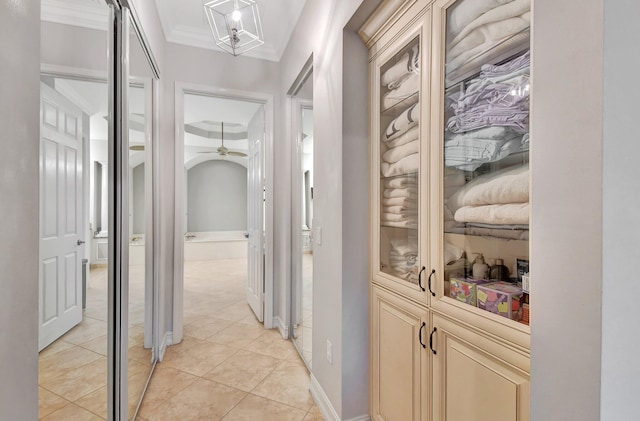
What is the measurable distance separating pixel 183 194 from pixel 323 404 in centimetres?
200

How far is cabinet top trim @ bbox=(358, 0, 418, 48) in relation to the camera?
51.8 inches

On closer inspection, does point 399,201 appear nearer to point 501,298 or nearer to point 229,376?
point 501,298

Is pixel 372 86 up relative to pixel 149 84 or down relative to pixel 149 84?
down

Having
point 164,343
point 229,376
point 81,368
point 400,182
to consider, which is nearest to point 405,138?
point 400,182

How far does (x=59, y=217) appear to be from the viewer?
908 millimetres

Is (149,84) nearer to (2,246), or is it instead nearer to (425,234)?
(2,246)

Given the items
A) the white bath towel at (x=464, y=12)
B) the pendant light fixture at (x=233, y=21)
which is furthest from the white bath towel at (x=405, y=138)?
the pendant light fixture at (x=233, y=21)

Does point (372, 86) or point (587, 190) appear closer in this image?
point (587, 190)

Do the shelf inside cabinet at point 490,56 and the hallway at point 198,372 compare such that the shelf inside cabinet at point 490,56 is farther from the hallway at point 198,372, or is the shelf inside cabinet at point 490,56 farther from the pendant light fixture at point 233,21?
the hallway at point 198,372

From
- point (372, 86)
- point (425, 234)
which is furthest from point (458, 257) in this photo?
point (372, 86)

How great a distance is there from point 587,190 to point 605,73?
0.69 feet

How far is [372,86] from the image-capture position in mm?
1583

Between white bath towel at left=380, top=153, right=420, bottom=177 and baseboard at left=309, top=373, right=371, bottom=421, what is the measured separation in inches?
51.0

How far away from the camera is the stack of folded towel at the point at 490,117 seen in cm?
89
